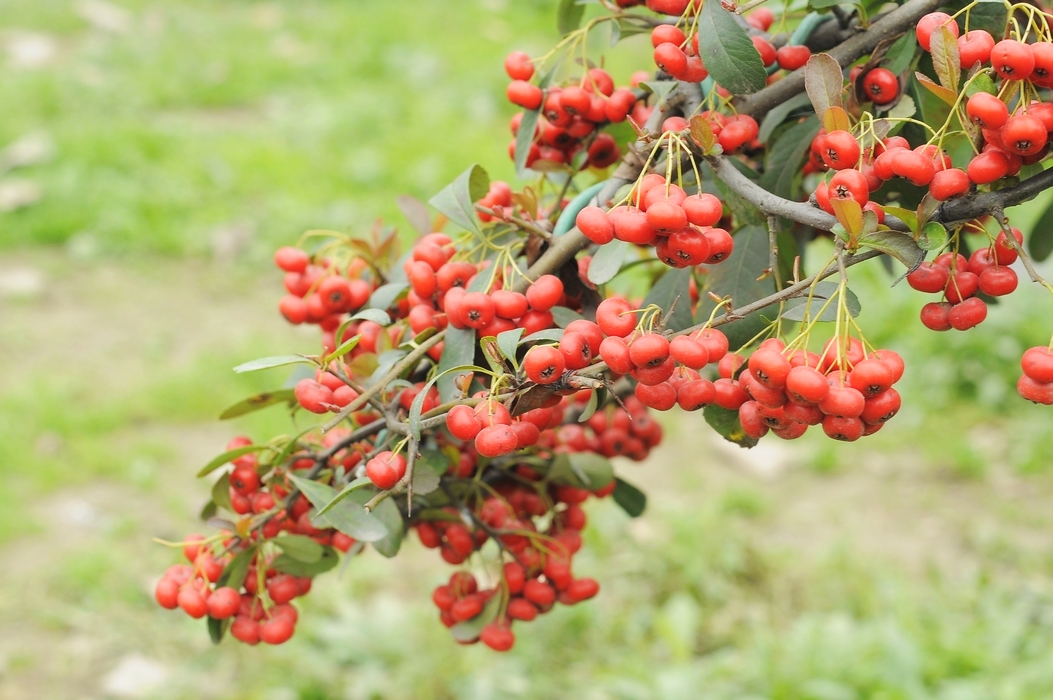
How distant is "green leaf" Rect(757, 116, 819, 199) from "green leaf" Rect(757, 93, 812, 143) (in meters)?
0.02

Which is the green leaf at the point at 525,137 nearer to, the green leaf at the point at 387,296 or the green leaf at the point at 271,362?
the green leaf at the point at 387,296

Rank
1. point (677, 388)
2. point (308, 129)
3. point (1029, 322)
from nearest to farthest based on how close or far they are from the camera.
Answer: point (677, 388) → point (1029, 322) → point (308, 129)

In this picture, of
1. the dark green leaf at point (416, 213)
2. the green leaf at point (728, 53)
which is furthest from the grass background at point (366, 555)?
the green leaf at point (728, 53)

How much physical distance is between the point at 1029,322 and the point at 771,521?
4.31ft

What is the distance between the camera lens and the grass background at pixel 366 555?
2.57 metres

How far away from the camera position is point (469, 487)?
1.25 m

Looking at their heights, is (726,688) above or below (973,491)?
above

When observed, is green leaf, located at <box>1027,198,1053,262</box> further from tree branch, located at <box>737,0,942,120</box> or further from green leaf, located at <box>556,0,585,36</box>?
green leaf, located at <box>556,0,585,36</box>

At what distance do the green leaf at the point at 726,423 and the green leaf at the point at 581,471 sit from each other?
0.31 metres

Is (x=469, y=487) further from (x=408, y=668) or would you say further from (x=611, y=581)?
(x=611, y=581)

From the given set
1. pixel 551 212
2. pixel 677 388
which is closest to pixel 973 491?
pixel 551 212

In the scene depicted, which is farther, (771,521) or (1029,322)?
(1029,322)

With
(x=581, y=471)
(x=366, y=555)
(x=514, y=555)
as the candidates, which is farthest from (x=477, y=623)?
(x=366, y=555)

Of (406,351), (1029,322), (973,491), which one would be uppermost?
(406,351)
